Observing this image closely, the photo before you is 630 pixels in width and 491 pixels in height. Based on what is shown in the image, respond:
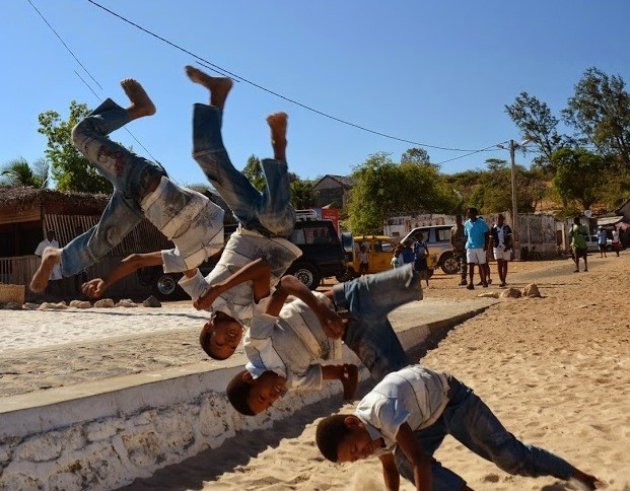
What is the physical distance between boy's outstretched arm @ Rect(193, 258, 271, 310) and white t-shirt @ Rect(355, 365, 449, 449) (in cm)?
88

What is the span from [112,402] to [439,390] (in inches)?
86.2

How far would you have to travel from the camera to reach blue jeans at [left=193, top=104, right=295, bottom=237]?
4.21 m

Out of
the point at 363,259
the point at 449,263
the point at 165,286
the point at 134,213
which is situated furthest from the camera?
the point at 449,263

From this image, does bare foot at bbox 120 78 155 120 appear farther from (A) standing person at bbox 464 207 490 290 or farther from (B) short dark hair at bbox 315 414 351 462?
(A) standing person at bbox 464 207 490 290

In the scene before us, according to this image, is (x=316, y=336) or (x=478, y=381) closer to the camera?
(x=316, y=336)

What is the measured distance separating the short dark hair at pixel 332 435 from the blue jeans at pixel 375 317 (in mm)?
550

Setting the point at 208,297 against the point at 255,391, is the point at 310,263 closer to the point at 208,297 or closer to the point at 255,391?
the point at 208,297

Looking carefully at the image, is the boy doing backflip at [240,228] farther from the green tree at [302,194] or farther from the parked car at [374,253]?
the green tree at [302,194]

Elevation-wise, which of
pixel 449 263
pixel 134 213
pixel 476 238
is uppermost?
pixel 134 213

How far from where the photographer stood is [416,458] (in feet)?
10.7

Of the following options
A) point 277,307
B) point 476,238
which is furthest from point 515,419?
point 476,238

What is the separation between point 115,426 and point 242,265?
1338mm

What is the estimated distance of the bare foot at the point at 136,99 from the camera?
4.70 metres

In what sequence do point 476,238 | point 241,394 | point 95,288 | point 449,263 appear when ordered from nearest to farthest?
point 241,394
point 95,288
point 476,238
point 449,263
